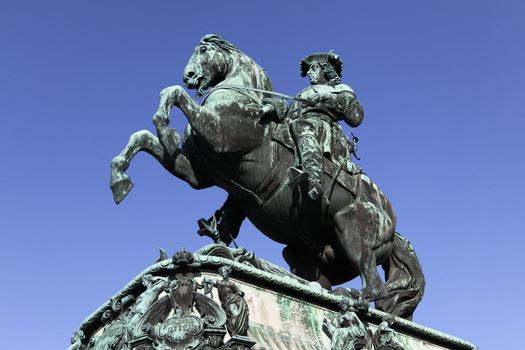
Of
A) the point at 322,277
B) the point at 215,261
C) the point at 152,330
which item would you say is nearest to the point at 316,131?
the point at 322,277

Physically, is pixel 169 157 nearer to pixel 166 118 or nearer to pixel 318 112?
pixel 166 118

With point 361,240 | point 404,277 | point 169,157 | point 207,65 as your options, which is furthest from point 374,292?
point 207,65

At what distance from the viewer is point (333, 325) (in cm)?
1074

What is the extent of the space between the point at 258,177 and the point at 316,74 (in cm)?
241

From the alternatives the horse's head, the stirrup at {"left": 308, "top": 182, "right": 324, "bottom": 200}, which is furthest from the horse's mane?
the stirrup at {"left": 308, "top": 182, "right": 324, "bottom": 200}

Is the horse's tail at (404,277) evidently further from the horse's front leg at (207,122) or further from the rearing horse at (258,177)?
the horse's front leg at (207,122)

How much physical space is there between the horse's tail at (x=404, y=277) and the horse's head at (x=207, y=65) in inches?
130

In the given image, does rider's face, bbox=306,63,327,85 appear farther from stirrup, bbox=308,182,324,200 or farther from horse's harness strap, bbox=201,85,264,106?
stirrup, bbox=308,182,324,200

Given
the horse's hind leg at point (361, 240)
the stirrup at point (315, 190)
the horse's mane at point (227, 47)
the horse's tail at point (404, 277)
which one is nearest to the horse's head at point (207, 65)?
the horse's mane at point (227, 47)

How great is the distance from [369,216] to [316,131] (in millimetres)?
1279

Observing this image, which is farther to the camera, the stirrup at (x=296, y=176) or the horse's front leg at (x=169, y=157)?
the horse's front leg at (x=169, y=157)

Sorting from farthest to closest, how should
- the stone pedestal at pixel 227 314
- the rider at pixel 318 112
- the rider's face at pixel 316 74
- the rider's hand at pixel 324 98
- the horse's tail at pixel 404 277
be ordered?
the rider's face at pixel 316 74 → the rider's hand at pixel 324 98 → the horse's tail at pixel 404 277 → the rider at pixel 318 112 → the stone pedestal at pixel 227 314

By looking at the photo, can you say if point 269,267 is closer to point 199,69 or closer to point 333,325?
point 333,325

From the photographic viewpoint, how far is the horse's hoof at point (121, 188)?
1155 centimetres
